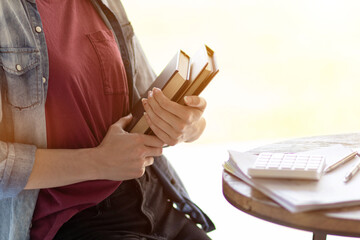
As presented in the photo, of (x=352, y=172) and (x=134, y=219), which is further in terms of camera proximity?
(x=134, y=219)

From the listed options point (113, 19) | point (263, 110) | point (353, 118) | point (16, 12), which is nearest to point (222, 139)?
point (263, 110)

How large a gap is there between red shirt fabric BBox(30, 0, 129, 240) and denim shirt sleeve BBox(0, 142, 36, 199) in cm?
8

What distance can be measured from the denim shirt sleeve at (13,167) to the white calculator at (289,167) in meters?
0.41

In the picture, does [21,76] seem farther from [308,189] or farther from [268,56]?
[268,56]

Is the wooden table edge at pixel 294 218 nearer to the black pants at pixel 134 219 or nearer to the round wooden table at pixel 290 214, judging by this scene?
the round wooden table at pixel 290 214

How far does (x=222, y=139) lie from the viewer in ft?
12.4

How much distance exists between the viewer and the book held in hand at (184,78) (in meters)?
0.94

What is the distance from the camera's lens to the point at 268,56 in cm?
412

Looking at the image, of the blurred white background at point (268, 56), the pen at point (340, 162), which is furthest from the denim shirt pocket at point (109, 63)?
the blurred white background at point (268, 56)

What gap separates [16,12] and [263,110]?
3.21 meters

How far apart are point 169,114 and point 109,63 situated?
21 cm

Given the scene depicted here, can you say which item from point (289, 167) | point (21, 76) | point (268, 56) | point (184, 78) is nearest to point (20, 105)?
point (21, 76)

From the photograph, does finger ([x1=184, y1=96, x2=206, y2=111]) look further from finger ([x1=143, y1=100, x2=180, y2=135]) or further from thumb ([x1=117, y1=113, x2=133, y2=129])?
thumb ([x1=117, y1=113, x2=133, y2=129])

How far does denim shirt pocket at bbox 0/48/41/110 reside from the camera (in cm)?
96
